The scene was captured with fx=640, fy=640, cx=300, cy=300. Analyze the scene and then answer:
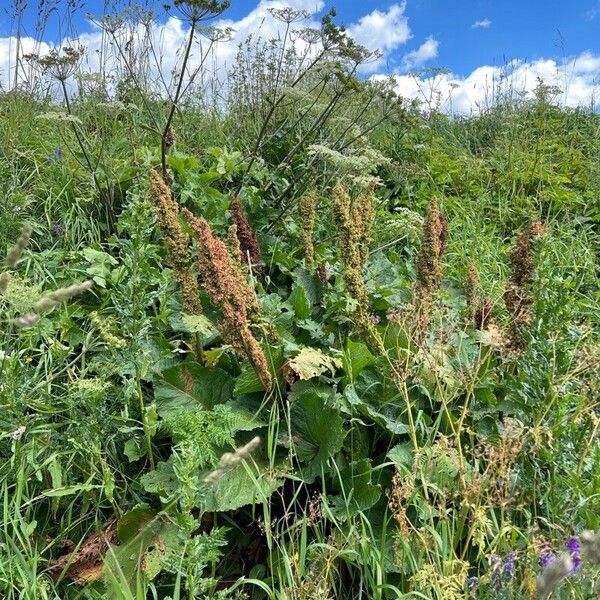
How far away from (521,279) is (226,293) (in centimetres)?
111

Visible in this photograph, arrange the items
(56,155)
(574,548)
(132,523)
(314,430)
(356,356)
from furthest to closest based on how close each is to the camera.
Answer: (56,155) < (356,356) < (314,430) < (132,523) < (574,548)

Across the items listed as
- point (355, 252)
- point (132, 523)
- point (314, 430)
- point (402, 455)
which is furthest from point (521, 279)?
point (132, 523)

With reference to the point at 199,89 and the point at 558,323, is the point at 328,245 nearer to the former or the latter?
the point at 558,323

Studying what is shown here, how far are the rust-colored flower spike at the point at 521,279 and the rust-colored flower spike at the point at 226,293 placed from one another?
2.98 ft

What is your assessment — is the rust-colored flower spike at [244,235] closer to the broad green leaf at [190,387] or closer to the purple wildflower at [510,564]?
the broad green leaf at [190,387]

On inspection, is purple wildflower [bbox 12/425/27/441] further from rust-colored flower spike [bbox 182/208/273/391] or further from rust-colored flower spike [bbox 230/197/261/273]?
rust-colored flower spike [bbox 230/197/261/273]

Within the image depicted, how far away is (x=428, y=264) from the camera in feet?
8.19

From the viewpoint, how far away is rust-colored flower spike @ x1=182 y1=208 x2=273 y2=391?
2102mm

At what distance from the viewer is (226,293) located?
6.95ft

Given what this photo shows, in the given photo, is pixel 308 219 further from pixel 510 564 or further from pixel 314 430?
pixel 510 564

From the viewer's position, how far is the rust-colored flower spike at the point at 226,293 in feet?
6.89

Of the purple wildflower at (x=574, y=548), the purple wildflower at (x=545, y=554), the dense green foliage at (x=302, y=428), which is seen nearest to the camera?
the purple wildflower at (x=574, y=548)

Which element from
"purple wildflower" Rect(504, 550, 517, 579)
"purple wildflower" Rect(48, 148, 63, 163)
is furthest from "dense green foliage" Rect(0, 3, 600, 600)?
"purple wildflower" Rect(48, 148, 63, 163)

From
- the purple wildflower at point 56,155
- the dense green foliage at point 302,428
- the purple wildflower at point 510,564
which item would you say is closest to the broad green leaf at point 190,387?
the dense green foliage at point 302,428
